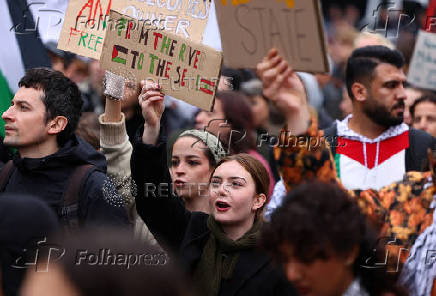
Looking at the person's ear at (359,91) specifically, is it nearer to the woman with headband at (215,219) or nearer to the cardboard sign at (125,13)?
the woman with headband at (215,219)

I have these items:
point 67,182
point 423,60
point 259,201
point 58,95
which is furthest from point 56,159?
point 423,60

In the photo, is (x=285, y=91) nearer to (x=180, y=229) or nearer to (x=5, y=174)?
(x=180, y=229)

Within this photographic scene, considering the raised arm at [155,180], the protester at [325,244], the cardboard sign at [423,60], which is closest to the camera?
the protester at [325,244]

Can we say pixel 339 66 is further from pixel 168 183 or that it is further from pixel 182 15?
pixel 168 183

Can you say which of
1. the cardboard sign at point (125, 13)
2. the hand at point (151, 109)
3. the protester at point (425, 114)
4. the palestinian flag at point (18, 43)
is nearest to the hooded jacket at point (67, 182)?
the hand at point (151, 109)

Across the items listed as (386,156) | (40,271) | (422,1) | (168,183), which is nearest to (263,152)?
(386,156)

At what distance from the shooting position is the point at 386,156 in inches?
153

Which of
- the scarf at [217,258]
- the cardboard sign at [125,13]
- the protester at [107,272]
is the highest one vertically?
the cardboard sign at [125,13]

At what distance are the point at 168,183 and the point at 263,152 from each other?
1937mm

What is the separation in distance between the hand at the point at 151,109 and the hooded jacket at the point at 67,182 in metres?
0.30

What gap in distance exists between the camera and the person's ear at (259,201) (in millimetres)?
3572

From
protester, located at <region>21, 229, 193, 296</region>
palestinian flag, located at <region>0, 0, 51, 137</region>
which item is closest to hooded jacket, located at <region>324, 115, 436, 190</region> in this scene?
palestinian flag, located at <region>0, 0, 51, 137</region>

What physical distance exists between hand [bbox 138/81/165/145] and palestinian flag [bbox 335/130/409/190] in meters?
0.93

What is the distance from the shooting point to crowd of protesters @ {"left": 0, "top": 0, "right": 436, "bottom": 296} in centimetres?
246
